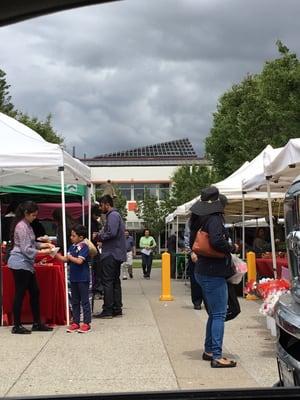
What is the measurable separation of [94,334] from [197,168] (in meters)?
47.4

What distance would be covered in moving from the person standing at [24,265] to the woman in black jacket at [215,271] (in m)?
2.82

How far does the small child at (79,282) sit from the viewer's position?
26.8ft

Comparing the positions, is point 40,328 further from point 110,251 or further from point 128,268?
point 128,268

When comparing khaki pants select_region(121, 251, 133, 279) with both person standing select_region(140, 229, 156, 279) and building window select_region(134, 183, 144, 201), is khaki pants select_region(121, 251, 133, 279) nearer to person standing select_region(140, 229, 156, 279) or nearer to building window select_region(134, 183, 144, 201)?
person standing select_region(140, 229, 156, 279)

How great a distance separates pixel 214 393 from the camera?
7.77 ft

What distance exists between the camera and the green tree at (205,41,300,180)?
63.4 feet

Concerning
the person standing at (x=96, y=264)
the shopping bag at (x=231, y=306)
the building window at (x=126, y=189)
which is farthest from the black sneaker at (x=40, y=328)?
the building window at (x=126, y=189)

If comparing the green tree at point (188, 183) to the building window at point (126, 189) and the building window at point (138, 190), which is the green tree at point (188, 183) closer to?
the building window at point (138, 190)

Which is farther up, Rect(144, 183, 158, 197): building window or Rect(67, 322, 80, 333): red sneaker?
Rect(144, 183, 158, 197): building window

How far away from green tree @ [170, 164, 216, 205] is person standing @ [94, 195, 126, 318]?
3785 centimetres

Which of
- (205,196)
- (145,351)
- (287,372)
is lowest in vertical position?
(145,351)

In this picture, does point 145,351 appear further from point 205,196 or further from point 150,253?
point 150,253

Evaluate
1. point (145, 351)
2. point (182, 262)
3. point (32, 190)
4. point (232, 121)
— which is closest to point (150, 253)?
point (182, 262)

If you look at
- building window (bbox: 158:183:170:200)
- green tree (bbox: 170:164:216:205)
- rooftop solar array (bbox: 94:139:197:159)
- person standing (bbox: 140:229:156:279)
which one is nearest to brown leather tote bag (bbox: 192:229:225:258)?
person standing (bbox: 140:229:156:279)
